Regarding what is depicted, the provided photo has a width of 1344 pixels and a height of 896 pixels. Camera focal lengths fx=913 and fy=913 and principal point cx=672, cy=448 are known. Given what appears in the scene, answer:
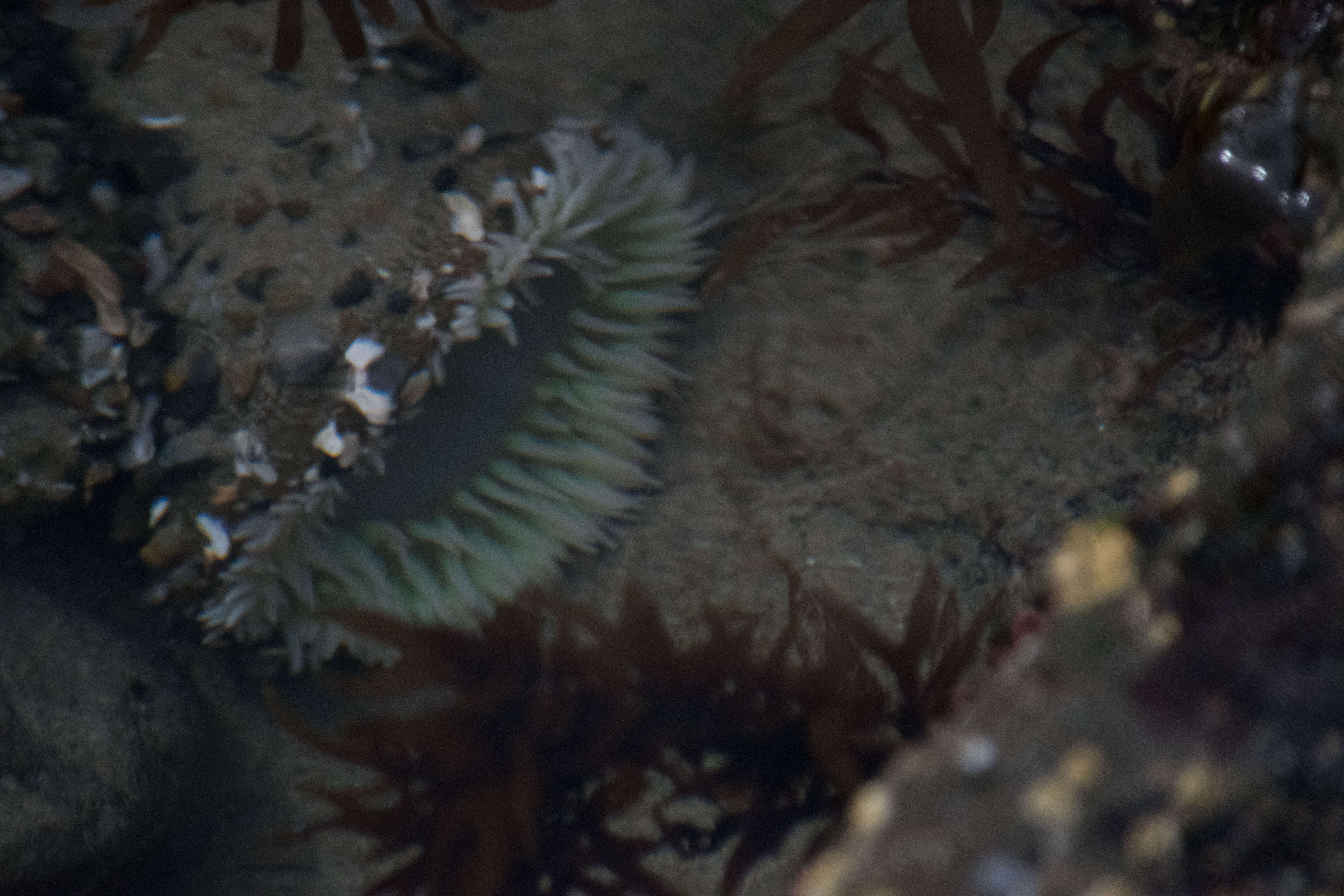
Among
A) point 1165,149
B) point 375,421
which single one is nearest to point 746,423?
point 375,421

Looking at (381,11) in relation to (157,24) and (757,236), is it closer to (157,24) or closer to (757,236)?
(157,24)

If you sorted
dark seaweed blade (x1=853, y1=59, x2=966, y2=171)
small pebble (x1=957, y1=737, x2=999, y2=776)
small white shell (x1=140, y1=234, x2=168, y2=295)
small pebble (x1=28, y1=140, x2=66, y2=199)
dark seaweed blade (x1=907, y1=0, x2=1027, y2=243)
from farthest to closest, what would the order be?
A: small white shell (x1=140, y1=234, x2=168, y2=295), small pebble (x1=28, y1=140, x2=66, y2=199), dark seaweed blade (x1=853, y1=59, x2=966, y2=171), dark seaweed blade (x1=907, y1=0, x2=1027, y2=243), small pebble (x1=957, y1=737, x2=999, y2=776)

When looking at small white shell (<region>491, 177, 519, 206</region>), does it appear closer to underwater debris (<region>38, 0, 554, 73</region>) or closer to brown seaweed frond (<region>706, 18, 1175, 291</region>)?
underwater debris (<region>38, 0, 554, 73</region>)

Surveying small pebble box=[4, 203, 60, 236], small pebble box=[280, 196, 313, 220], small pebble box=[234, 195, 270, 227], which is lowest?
small pebble box=[4, 203, 60, 236]

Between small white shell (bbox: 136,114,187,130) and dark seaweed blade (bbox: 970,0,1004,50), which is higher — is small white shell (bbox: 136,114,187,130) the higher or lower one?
the lower one

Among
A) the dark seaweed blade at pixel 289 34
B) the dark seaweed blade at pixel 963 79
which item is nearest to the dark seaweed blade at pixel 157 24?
the dark seaweed blade at pixel 289 34

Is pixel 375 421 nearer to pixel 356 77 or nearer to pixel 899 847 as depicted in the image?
pixel 356 77

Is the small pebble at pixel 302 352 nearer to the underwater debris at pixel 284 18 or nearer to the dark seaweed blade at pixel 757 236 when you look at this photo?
the underwater debris at pixel 284 18

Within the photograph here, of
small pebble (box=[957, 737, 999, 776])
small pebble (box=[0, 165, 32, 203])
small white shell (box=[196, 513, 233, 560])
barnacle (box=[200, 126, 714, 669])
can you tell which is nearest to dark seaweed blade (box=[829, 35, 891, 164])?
barnacle (box=[200, 126, 714, 669])

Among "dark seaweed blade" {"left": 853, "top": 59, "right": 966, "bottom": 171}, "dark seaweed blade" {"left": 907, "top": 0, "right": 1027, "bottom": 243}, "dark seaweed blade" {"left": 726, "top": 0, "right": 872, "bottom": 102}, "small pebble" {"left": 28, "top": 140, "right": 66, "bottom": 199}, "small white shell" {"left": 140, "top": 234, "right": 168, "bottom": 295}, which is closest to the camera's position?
"dark seaweed blade" {"left": 907, "top": 0, "right": 1027, "bottom": 243}
